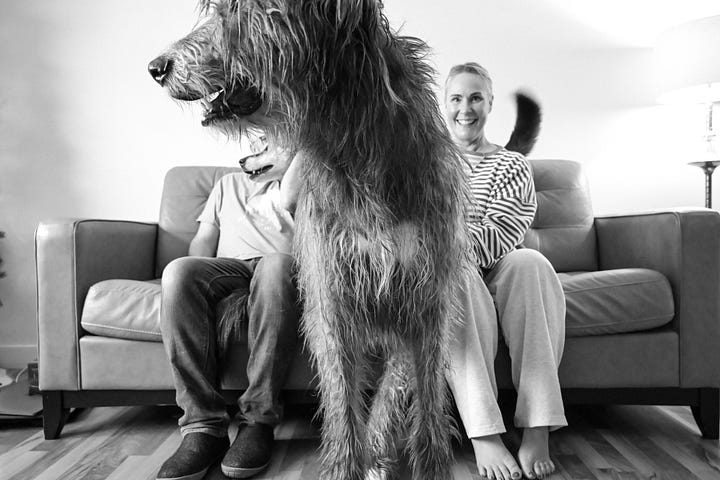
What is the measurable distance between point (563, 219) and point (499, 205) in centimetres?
70

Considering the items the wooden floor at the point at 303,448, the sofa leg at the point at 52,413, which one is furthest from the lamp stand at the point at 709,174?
the sofa leg at the point at 52,413

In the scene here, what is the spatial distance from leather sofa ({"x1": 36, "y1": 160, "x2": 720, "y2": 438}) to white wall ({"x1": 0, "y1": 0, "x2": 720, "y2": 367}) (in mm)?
948

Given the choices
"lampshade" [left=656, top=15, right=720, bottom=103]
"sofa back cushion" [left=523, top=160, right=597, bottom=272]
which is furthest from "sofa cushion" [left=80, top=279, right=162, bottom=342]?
"lampshade" [left=656, top=15, right=720, bottom=103]

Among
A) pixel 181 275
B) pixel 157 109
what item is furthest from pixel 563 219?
pixel 157 109

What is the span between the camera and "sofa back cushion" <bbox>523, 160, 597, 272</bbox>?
210 cm

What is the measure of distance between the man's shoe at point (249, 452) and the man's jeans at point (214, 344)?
0.03 metres

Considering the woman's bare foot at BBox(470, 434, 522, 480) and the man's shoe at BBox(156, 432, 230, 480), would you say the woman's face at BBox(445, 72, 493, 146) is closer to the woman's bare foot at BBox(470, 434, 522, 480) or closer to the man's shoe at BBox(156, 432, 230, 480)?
the woman's bare foot at BBox(470, 434, 522, 480)

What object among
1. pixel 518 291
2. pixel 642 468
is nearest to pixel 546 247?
pixel 518 291

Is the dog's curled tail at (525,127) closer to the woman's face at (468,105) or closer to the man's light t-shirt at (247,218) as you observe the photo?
the woman's face at (468,105)

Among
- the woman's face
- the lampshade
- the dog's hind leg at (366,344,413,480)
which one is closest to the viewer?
the dog's hind leg at (366,344,413,480)

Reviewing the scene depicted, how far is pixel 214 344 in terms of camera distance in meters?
1.50

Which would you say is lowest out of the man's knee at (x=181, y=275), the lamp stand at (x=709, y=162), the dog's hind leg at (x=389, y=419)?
the dog's hind leg at (x=389, y=419)

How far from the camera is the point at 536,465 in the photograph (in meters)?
1.33

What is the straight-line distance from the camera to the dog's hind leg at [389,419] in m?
1.30
